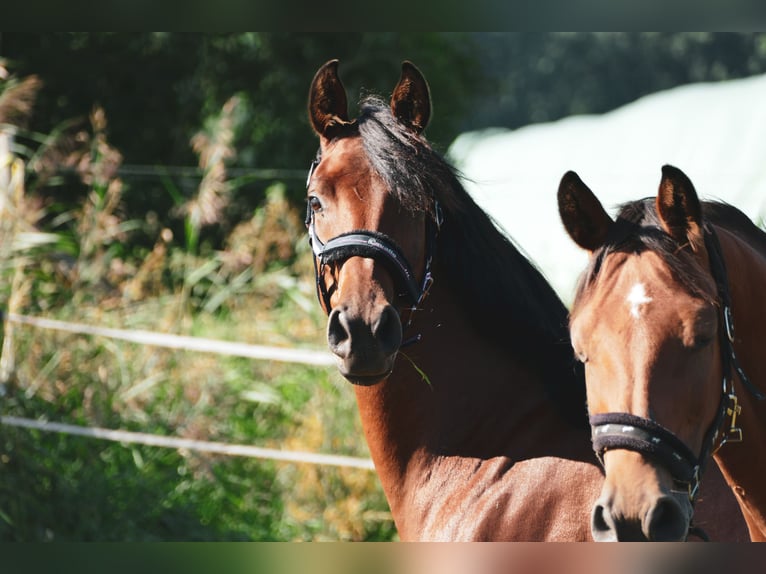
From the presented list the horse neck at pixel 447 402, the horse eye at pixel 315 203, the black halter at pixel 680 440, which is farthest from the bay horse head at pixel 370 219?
the black halter at pixel 680 440

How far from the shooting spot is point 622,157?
1410 cm

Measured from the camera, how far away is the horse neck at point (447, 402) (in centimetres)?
296

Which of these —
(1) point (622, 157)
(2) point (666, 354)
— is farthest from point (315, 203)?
(1) point (622, 157)

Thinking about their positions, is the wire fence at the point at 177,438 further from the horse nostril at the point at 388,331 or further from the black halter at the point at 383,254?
the horse nostril at the point at 388,331

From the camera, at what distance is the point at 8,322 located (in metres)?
5.75

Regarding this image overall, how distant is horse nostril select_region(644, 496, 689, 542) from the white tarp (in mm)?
6847

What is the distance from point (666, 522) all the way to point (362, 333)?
1.00 meters

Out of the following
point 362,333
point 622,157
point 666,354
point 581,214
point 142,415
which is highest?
point 622,157

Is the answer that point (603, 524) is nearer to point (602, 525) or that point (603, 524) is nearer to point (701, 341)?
point (602, 525)

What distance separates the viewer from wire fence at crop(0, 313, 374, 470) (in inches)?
221

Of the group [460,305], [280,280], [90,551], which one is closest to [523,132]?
[280,280]

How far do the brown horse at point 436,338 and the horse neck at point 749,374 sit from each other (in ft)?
1.01

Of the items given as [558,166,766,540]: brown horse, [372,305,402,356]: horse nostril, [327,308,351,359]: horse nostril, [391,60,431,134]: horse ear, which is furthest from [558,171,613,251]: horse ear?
[391,60,431,134]: horse ear

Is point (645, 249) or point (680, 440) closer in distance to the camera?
point (680, 440)
